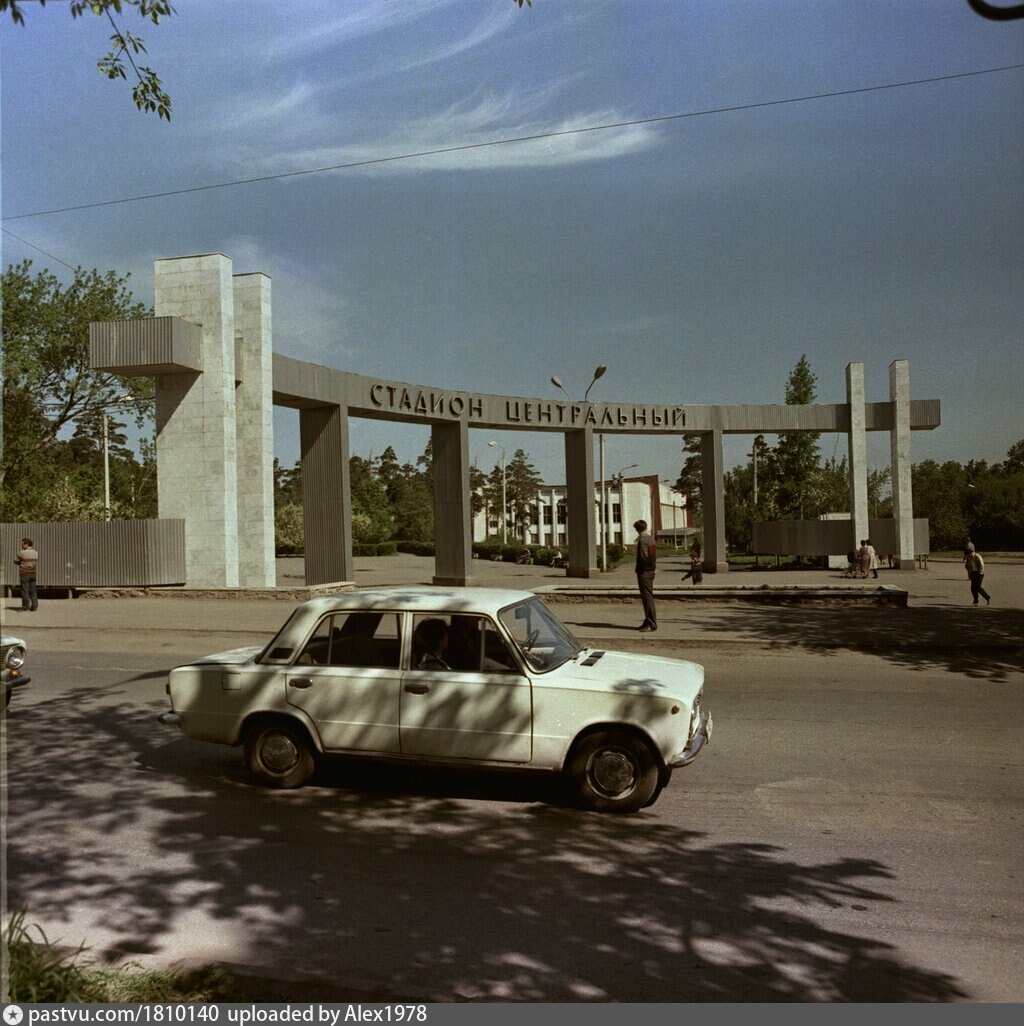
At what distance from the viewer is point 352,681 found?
627cm

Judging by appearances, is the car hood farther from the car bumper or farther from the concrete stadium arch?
the concrete stadium arch

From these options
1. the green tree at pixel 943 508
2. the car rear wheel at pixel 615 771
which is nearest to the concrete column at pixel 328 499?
the car rear wheel at pixel 615 771

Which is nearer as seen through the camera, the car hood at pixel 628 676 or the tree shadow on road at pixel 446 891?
the tree shadow on road at pixel 446 891

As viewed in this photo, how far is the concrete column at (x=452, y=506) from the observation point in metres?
30.2

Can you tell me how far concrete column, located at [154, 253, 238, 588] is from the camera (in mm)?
23125

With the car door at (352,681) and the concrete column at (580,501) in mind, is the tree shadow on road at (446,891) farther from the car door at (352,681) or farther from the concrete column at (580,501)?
the concrete column at (580,501)

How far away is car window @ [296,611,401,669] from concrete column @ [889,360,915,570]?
114 feet

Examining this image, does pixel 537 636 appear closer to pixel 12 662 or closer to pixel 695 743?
pixel 695 743

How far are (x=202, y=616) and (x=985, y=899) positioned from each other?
1694cm

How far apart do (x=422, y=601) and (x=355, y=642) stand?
1.92ft

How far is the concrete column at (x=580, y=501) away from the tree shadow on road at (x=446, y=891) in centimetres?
2697

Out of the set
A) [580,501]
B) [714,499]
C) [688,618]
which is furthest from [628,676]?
[714,499]

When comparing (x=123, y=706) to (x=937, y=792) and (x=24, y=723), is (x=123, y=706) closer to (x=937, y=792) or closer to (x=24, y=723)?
(x=24, y=723)

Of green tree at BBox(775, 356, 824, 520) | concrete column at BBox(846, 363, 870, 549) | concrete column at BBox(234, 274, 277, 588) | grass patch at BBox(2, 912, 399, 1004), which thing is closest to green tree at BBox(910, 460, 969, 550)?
green tree at BBox(775, 356, 824, 520)
